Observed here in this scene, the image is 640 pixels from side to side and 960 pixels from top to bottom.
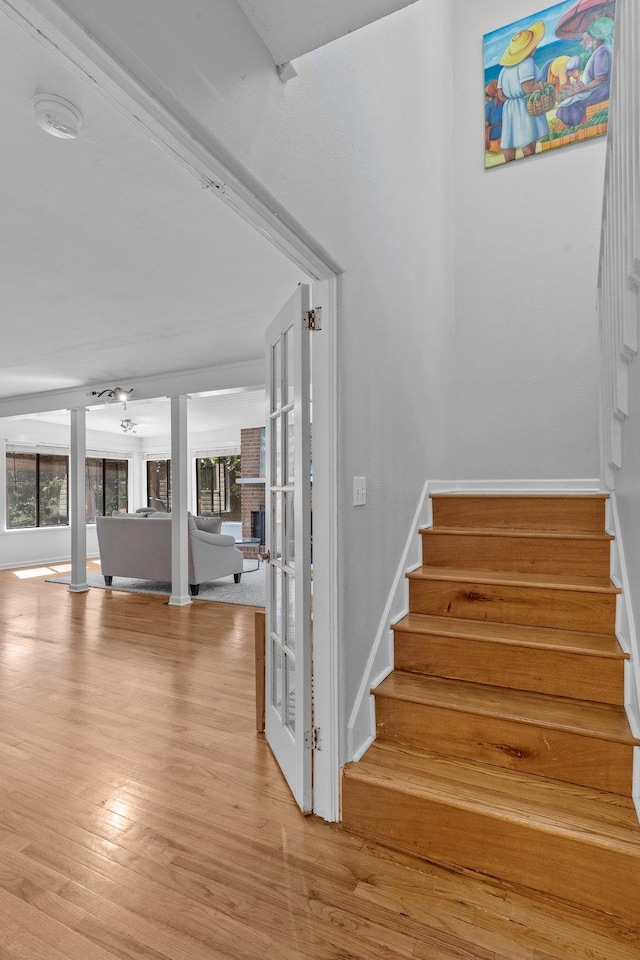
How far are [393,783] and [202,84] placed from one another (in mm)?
2064

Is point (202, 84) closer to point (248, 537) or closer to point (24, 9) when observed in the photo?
point (24, 9)

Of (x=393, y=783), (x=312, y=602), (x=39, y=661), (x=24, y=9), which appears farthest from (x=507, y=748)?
(x=39, y=661)

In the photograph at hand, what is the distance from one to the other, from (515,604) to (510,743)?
601mm

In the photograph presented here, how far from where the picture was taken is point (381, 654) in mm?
2158

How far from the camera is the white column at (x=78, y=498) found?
6.10 metres

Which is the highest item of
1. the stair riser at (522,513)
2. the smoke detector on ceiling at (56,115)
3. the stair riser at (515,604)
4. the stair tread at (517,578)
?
the smoke detector on ceiling at (56,115)

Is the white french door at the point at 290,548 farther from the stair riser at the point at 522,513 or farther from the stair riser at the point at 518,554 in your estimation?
the stair riser at the point at 522,513

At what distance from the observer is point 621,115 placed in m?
1.57

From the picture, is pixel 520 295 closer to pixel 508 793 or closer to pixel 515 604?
pixel 515 604

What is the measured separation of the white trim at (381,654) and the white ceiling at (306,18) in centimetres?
193

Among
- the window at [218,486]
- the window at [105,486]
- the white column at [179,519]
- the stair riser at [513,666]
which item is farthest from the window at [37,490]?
the stair riser at [513,666]

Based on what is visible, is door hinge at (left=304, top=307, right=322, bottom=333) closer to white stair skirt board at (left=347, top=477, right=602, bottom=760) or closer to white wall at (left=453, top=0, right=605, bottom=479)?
white stair skirt board at (left=347, top=477, right=602, bottom=760)

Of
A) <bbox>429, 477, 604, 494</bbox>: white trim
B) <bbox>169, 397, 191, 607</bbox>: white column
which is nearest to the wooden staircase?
<bbox>429, 477, 604, 494</bbox>: white trim

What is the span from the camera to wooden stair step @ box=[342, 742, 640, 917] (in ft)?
4.72
